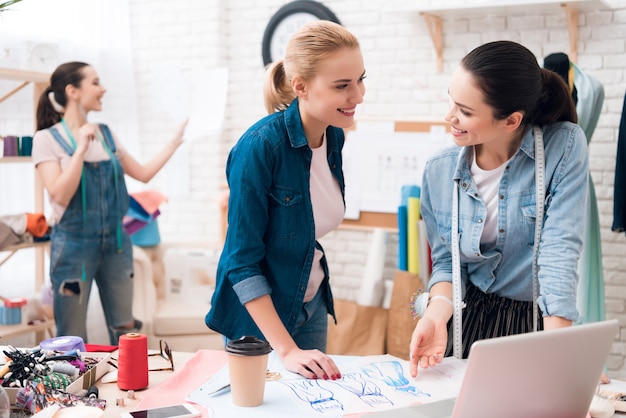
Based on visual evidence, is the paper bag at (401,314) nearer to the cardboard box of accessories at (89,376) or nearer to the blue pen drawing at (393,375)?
the blue pen drawing at (393,375)

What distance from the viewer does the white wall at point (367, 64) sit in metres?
3.96

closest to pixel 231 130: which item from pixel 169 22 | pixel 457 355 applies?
pixel 169 22

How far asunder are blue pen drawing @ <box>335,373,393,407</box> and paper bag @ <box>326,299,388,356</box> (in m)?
2.51

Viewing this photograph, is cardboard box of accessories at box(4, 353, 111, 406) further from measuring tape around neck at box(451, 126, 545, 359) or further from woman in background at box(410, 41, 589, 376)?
measuring tape around neck at box(451, 126, 545, 359)

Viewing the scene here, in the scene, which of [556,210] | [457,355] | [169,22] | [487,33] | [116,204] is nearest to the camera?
[556,210]

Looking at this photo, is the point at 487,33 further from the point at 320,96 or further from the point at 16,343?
the point at 16,343

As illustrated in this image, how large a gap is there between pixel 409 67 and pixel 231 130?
1321 millimetres

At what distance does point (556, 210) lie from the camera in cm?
174

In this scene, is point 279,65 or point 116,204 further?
point 116,204

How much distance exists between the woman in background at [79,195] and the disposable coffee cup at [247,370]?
7.07 feet

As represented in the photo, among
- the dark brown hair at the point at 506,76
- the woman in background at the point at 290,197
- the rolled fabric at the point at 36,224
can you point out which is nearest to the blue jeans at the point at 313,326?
the woman in background at the point at 290,197

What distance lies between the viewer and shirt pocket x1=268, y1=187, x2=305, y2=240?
1.82 m

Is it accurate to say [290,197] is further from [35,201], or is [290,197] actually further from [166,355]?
[35,201]

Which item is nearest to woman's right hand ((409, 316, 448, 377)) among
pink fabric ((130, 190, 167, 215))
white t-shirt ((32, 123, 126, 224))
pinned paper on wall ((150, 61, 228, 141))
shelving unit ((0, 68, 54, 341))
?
white t-shirt ((32, 123, 126, 224))
